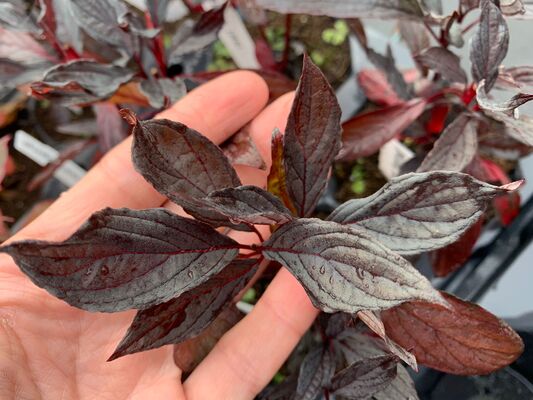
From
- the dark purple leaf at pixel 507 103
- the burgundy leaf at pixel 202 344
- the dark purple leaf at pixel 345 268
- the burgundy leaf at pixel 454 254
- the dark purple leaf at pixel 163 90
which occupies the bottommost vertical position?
the burgundy leaf at pixel 454 254

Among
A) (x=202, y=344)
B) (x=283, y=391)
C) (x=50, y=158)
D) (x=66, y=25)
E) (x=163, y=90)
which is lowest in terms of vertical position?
(x=283, y=391)

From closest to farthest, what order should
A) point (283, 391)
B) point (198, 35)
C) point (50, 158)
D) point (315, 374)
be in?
point (315, 374)
point (283, 391)
point (198, 35)
point (50, 158)

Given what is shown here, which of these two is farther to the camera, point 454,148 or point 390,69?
point 390,69

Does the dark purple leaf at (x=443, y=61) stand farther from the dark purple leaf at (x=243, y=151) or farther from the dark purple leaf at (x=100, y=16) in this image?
the dark purple leaf at (x=100, y=16)

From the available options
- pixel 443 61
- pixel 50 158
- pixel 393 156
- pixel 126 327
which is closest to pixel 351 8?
pixel 443 61

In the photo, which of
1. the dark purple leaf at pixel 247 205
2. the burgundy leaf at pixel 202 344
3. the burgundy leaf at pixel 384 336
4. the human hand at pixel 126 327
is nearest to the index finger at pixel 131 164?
the human hand at pixel 126 327

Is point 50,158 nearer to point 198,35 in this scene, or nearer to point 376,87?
point 198,35
